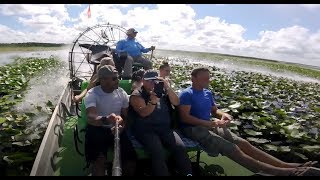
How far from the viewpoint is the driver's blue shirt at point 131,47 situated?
9.20 meters

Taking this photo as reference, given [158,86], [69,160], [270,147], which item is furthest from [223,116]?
[69,160]

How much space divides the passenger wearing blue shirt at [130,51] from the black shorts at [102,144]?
171 inches

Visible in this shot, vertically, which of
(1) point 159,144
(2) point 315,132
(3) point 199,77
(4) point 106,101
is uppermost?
(3) point 199,77

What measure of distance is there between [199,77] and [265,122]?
3.22 m

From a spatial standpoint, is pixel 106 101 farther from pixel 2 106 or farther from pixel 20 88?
pixel 20 88

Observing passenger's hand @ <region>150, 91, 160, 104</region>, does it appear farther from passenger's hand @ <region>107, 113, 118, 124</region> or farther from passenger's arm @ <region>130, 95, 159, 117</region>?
passenger's hand @ <region>107, 113, 118, 124</region>

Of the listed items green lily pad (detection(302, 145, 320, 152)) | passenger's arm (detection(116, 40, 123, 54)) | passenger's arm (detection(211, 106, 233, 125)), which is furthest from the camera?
passenger's arm (detection(116, 40, 123, 54))

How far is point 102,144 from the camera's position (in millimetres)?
3994

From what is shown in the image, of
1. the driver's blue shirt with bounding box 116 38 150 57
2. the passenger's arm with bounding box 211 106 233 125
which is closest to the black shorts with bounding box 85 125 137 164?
the passenger's arm with bounding box 211 106 233 125

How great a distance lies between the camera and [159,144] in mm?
4129

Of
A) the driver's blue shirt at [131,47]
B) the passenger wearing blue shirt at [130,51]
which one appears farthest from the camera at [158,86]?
the driver's blue shirt at [131,47]

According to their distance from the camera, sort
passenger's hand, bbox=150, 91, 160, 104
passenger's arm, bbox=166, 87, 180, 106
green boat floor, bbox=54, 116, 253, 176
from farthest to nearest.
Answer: passenger's arm, bbox=166, 87, 180, 106 → green boat floor, bbox=54, 116, 253, 176 → passenger's hand, bbox=150, 91, 160, 104

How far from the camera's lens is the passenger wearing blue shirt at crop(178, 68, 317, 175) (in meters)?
4.34
